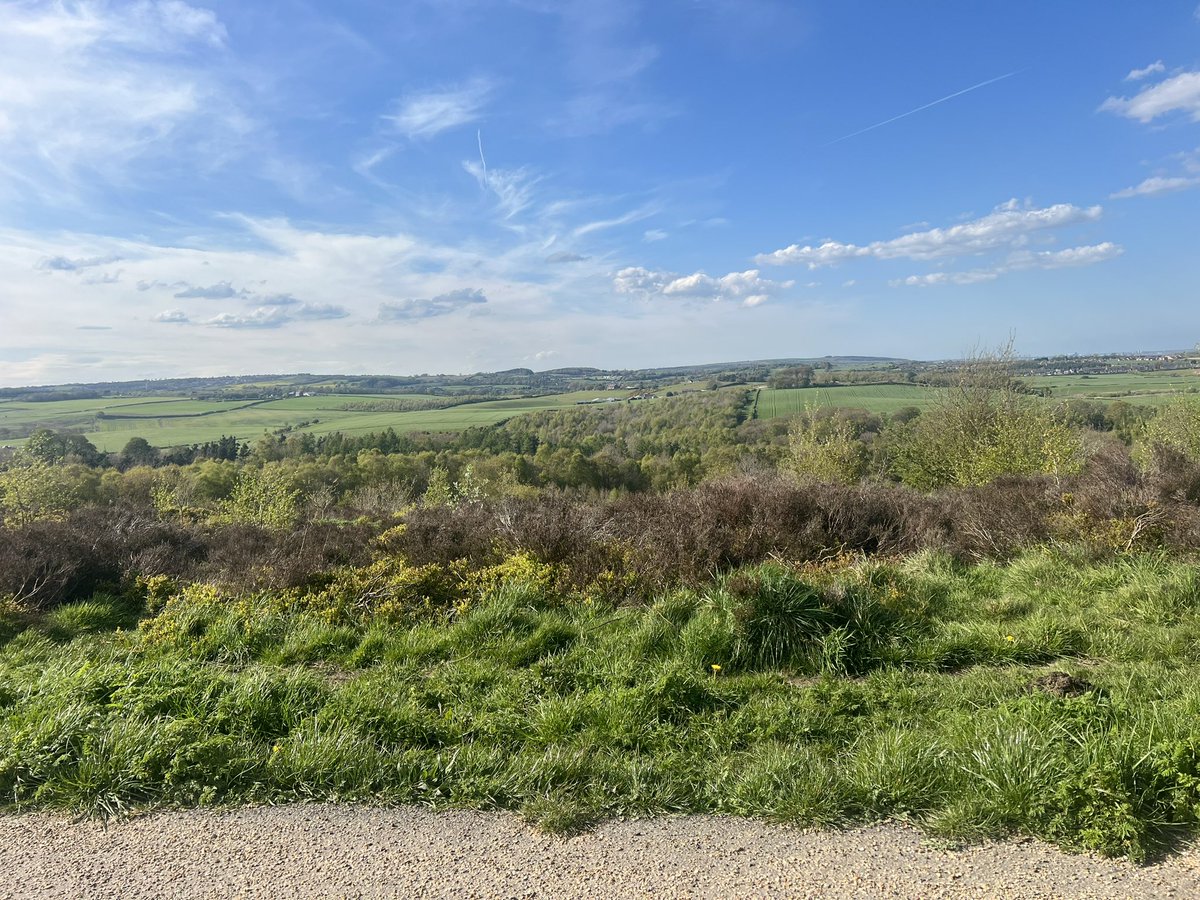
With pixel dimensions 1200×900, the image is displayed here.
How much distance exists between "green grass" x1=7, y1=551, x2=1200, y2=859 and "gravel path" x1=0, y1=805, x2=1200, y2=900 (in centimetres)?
14

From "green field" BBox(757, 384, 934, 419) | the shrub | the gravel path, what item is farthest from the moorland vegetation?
"green field" BBox(757, 384, 934, 419)

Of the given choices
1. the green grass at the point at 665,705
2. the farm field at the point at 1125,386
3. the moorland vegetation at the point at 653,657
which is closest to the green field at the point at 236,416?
the moorland vegetation at the point at 653,657

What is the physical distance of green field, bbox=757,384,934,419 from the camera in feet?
198

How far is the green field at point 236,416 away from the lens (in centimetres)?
7244

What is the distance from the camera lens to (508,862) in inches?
111

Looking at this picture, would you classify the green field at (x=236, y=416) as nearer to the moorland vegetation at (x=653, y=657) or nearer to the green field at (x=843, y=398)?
the green field at (x=843, y=398)

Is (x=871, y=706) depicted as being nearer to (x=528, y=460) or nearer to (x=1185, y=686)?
(x=1185, y=686)

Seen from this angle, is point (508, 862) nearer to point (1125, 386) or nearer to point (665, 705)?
point (665, 705)

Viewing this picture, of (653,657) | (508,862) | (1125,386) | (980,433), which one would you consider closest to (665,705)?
(653,657)

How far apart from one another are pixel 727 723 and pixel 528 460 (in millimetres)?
54233

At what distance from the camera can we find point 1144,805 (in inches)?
115

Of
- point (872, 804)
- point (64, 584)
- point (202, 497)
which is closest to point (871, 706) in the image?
point (872, 804)

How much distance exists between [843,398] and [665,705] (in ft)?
238

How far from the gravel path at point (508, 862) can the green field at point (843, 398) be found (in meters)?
55.7
